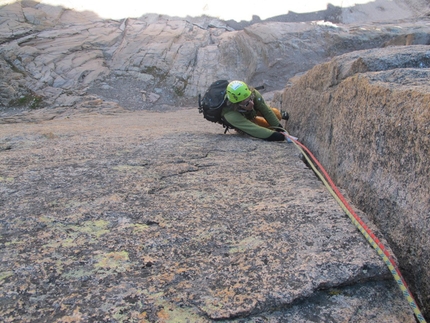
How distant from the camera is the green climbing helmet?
4621 mm

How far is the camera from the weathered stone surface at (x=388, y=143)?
1735mm

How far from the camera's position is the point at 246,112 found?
5.00 meters

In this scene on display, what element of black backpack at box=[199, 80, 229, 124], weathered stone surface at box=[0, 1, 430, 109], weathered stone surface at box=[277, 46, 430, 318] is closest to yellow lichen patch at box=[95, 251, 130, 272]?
weathered stone surface at box=[277, 46, 430, 318]

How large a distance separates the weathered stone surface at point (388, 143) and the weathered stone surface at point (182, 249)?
0.23 m

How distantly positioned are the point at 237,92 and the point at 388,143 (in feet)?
9.00

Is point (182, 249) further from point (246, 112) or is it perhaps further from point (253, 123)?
point (246, 112)

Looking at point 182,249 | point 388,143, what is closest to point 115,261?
point 182,249

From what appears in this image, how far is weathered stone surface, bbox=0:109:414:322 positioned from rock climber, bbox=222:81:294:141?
5.14 feet

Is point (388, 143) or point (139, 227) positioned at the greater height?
point (388, 143)

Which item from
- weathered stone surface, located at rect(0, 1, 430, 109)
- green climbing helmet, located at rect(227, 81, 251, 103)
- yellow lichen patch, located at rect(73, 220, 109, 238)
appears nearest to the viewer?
yellow lichen patch, located at rect(73, 220, 109, 238)

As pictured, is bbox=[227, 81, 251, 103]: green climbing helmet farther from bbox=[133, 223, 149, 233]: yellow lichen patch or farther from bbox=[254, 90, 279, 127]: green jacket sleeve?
bbox=[133, 223, 149, 233]: yellow lichen patch

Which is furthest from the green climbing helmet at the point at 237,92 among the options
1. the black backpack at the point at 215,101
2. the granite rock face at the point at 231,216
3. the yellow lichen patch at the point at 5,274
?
the yellow lichen patch at the point at 5,274

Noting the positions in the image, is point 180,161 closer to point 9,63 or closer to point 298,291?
point 298,291

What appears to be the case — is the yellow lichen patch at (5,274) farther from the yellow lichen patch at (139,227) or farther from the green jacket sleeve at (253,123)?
the green jacket sleeve at (253,123)
